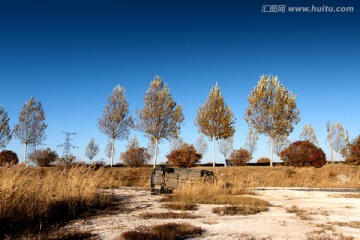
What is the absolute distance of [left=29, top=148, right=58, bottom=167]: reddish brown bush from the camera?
2997 centimetres

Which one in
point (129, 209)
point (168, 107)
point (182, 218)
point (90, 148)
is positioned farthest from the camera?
point (90, 148)

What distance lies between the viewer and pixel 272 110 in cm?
2892

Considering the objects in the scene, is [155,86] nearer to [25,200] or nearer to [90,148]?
[90,148]

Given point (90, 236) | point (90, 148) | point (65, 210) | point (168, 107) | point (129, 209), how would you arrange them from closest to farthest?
1. point (90, 236)
2. point (65, 210)
3. point (129, 209)
4. point (168, 107)
5. point (90, 148)

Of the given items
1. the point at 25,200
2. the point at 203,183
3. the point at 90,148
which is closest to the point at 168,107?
the point at 203,183

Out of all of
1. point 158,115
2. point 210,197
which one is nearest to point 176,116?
point 158,115

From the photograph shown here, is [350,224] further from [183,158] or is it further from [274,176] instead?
[183,158]

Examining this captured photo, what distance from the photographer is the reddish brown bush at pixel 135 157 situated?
3441cm

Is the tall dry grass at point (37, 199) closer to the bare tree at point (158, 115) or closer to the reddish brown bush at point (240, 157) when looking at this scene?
the bare tree at point (158, 115)

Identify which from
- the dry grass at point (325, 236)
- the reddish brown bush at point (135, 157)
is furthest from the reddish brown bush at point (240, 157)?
the dry grass at point (325, 236)

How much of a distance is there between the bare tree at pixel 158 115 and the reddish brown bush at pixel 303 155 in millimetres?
11565

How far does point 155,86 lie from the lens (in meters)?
29.4

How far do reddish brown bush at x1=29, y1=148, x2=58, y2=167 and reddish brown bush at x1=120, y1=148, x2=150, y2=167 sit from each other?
792 centimetres

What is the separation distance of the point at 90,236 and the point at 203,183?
849 centimetres
